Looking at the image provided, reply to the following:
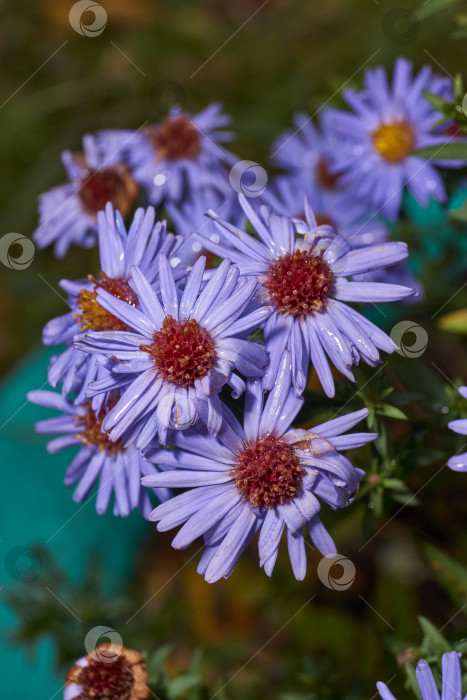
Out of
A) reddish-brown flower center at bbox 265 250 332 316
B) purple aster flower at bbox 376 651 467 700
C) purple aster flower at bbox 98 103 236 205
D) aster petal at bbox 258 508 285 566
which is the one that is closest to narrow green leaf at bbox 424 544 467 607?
purple aster flower at bbox 376 651 467 700

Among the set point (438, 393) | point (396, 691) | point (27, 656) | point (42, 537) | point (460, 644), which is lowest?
point (27, 656)

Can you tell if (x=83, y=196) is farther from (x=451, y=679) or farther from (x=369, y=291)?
(x=451, y=679)

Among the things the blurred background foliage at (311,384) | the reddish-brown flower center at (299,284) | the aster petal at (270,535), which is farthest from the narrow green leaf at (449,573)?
the reddish-brown flower center at (299,284)

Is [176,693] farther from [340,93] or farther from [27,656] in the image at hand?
[340,93]

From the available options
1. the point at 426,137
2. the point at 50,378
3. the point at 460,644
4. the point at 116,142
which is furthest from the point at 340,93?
the point at 460,644

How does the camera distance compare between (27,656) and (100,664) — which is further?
(27,656)

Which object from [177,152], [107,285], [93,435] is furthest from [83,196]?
[93,435]

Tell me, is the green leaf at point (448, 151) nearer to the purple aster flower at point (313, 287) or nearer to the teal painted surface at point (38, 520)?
the purple aster flower at point (313, 287)
